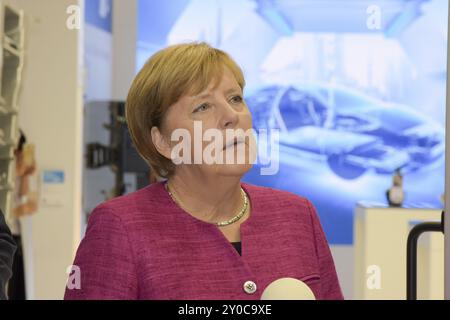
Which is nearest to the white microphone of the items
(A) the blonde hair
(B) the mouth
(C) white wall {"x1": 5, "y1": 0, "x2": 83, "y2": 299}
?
(B) the mouth

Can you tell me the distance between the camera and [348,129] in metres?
5.14

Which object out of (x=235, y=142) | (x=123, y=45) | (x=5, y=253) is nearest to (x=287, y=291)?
(x=235, y=142)

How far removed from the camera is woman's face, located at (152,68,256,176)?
33.0 inches

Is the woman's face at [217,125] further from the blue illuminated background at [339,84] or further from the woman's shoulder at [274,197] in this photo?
the blue illuminated background at [339,84]

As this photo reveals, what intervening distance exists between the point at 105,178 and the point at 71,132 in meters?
0.54

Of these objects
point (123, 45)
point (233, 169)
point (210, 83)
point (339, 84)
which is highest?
point (123, 45)

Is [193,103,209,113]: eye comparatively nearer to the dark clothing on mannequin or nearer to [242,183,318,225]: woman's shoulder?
[242,183,318,225]: woman's shoulder

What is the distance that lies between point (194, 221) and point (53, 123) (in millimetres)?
2901

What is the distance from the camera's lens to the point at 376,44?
5230 millimetres

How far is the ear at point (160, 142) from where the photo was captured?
986 mm

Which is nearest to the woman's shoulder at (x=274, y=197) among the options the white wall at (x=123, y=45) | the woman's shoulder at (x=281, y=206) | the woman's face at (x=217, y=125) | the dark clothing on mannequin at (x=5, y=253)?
the woman's shoulder at (x=281, y=206)

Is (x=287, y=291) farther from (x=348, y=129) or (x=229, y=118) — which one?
(x=348, y=129)

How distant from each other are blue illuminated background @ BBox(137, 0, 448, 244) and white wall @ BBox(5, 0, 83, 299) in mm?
1402

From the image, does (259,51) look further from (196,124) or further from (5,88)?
(196,124)
